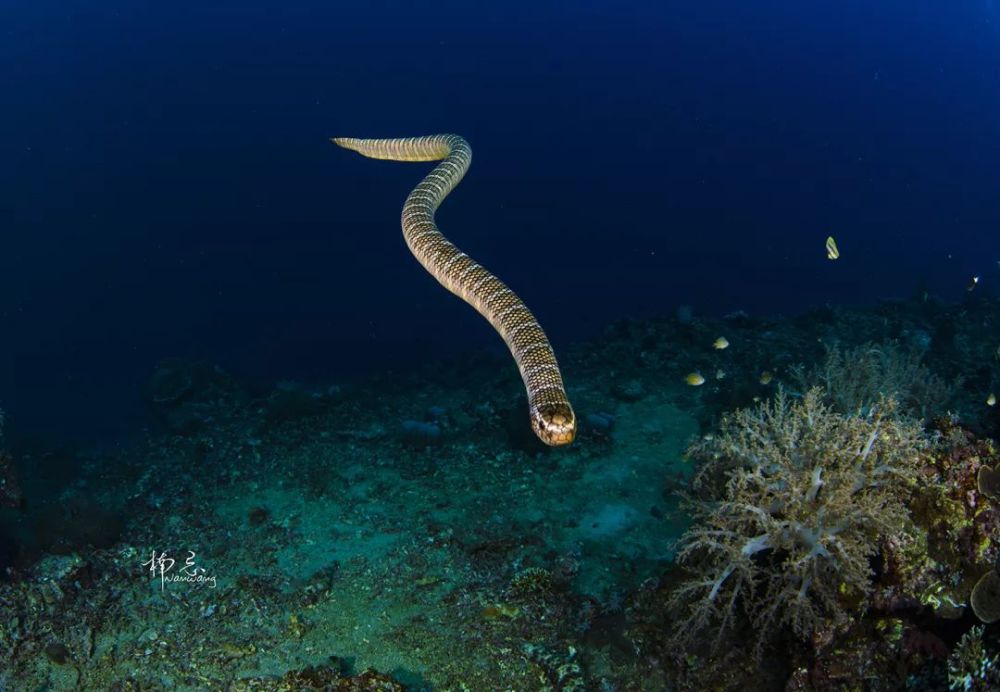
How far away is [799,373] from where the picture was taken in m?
8.94

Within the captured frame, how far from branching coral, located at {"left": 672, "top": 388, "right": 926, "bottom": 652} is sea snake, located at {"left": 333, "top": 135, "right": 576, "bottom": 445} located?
1357mm

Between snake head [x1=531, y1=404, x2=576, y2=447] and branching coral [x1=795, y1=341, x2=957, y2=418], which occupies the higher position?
snake head [x1=531, y1=404, x2=576, y2=447]

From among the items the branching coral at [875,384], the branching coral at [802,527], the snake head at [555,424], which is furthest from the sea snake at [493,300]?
the branching coral at [875,384]

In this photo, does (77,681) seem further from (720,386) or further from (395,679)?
(720,386)

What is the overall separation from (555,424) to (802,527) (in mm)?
1820

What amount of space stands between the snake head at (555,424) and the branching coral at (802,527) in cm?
118

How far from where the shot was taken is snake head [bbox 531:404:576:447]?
432 centimetres

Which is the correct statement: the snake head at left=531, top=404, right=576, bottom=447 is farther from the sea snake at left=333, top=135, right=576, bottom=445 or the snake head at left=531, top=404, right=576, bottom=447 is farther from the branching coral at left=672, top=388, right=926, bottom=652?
the branching coral at left=672, top=388, right=926, bottom=652

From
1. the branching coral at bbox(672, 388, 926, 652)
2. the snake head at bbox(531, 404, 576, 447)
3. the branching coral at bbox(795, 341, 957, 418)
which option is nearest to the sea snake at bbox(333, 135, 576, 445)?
the snake head at bbox(531, 404, 576, 447)

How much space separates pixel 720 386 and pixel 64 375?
2395cm

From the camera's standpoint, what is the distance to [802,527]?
414 centimetres

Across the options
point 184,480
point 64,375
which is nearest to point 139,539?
point 184,480

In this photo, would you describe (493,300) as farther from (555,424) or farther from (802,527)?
(802,527)

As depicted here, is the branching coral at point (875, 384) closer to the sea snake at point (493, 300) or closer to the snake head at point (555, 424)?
the sea snake at point (493, 300)
